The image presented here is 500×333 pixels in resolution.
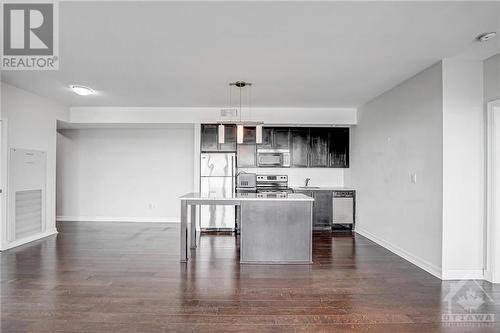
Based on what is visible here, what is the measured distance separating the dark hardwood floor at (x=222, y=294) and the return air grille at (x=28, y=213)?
0.40 meters

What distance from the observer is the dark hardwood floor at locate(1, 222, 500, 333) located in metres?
2.46

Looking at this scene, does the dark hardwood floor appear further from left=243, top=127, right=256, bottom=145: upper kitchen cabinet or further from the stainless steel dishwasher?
left=243, top=127, right=256, bottom=145: upper kitchen cabinet

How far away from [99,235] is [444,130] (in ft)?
18.5

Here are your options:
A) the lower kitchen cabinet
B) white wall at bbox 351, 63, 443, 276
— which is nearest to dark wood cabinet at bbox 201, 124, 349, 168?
the lower kitchen cabinet

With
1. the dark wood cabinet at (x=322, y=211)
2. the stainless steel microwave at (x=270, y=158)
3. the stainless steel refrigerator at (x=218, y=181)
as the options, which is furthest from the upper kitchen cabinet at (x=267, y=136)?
the dark wood cabinet at (x=322, y=211)

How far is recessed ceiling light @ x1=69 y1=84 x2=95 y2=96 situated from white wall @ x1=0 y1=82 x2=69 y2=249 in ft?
2.72

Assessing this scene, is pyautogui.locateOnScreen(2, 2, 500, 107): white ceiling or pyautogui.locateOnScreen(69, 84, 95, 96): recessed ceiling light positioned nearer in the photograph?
pyautogui.locateOnScreen(2, 2, 500, 107): white ceiling

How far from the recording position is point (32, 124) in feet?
16.9

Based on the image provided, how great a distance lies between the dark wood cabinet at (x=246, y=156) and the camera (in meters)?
6.65

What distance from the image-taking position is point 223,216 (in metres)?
6.23

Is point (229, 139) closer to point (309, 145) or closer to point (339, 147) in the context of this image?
point (309, 145)

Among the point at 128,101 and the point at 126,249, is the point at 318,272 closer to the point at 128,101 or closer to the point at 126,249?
the point at 126,249

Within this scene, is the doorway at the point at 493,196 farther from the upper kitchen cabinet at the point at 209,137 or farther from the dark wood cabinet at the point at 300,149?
the upper kitchen cabinet at the point at 209,137

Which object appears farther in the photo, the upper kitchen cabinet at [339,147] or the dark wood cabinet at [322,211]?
the upper kitchen cabinet at [339,147]
